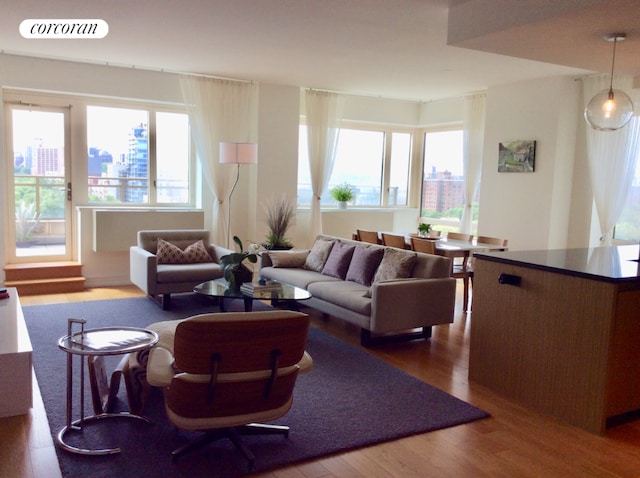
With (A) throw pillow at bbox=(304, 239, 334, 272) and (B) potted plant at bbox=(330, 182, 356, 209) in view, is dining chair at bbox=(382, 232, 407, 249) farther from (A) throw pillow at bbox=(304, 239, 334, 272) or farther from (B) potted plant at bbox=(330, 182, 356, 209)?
(B) potted plant at bbox=(330, 182, 356, 209)

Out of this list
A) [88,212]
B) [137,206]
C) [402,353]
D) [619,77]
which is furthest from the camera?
[137,206]

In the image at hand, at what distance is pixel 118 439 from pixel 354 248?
322 centimetres

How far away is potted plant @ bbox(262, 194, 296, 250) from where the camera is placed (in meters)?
6.94

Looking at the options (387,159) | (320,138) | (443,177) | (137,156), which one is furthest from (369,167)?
(137,156)

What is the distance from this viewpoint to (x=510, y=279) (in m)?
3.60

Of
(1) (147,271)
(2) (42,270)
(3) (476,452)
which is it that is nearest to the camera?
(3) (476,452)

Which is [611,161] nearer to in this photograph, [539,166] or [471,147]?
[539,166]

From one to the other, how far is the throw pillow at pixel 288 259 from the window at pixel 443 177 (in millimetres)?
3502

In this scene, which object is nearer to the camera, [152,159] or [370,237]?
[370,237]

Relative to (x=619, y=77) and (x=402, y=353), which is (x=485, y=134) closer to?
(x=619, y=77)

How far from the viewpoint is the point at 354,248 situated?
5.58 meters

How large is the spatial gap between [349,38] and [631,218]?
394 centimetres

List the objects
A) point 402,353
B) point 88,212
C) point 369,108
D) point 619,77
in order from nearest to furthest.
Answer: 1. point 402,353
2. point 619,77
3. point 88,212
4. point 369,108

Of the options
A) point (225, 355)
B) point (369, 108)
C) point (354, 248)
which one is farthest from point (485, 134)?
point (225, 355)
